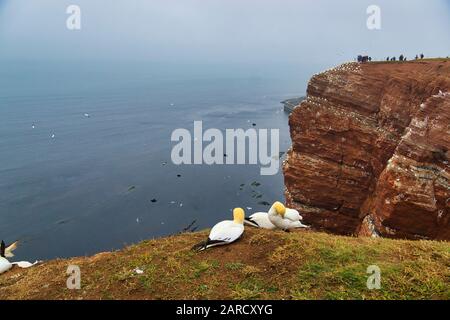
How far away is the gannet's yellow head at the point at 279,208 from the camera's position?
13195mm

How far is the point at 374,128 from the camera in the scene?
30.5m

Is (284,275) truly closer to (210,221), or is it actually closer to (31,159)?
Answer: (210,221)

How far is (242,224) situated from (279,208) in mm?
1743

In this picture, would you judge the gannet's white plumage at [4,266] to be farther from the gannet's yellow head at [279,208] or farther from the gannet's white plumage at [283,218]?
the gannet's yellow head at [279,208]

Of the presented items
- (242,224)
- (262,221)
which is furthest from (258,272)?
(262,221)

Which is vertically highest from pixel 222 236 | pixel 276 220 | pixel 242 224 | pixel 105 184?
pixel 242 224

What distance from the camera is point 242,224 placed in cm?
1230

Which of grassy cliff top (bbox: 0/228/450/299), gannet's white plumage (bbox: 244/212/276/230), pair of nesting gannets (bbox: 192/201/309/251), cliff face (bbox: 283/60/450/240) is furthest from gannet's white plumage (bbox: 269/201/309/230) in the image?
cliff face (bbox: 283/60/450/240)

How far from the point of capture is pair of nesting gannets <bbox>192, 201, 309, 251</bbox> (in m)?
11.5

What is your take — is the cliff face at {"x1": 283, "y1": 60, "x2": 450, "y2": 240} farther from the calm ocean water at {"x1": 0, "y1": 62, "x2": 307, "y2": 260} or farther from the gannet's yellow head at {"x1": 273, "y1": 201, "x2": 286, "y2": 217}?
the calm ocean water at {"x1": 0, "y1": 62, "x2": 307, "y2": 260}

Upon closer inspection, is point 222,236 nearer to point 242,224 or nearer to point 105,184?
point 242,224

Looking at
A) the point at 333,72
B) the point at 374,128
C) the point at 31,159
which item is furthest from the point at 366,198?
the point at 31,159

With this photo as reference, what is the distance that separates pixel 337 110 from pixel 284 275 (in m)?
25.0
